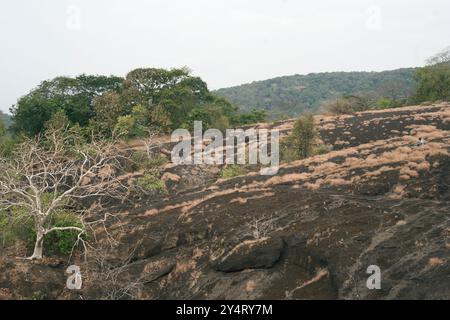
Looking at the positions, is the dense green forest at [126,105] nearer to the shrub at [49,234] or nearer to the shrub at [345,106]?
the shrub at [345,106]

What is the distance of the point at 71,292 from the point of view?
16250 millimetres

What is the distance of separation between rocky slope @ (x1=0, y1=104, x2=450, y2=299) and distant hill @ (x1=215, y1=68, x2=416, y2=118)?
96.7 m

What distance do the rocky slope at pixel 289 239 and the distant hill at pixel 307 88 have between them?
96.7 m

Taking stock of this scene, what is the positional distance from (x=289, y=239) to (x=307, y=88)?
446 feet

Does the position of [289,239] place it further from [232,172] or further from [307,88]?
[307,88]

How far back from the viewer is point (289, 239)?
1501 cm

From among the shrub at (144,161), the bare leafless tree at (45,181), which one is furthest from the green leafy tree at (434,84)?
the bare leafless tree at (45,181)

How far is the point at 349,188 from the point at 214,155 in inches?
743

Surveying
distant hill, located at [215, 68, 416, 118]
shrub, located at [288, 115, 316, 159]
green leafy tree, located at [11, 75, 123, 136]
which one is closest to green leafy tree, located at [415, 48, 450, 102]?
shrub, located at [288, 115, 316, 159]

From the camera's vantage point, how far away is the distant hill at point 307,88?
423 feet

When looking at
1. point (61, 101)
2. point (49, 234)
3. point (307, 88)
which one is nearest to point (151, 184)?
point (49, 234)

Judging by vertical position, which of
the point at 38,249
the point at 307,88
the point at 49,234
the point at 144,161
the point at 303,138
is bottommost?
the point at 38,249

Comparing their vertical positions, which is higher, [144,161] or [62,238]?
[144,161]
